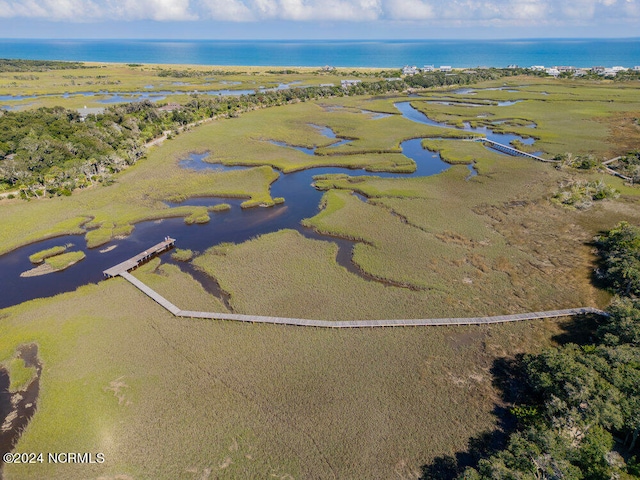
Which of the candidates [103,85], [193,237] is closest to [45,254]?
[193,237]

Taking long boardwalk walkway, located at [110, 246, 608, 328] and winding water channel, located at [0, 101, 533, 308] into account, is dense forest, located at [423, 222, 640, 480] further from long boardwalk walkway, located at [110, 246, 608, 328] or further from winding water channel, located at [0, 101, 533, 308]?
winding water channel, located at [0, 101, 533, 308]

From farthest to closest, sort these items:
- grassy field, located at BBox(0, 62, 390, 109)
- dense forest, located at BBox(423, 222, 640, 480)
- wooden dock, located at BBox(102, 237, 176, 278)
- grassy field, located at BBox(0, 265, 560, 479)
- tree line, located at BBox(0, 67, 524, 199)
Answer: grassy field, located at BBox(0, 62, 390, 109), tree line, located at BBox(0, 67, 524, 199), wooden dock, located at BBox(102, 237, 176, 278), grassy field, located at BBox(0, 265, 560, 479), dense forest, located at BBox(423, 222, 640, 480)

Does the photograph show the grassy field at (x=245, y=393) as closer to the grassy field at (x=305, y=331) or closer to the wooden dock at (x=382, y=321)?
the grassy field at (x=305, y=331)

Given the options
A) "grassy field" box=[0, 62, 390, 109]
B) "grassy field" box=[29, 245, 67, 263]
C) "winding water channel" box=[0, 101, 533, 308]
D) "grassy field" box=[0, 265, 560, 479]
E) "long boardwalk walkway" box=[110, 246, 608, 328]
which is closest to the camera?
"grassy field" box=[0, 265, 560, 479]

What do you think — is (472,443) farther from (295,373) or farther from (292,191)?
(292,191)

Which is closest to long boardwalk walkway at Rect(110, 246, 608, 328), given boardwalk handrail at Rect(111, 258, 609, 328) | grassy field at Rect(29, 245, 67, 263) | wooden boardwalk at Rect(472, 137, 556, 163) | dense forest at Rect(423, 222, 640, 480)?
boardwalk handrail at Rect(111, 258, 609, 328)

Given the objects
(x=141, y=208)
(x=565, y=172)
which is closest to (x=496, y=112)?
(x=565, y=172)

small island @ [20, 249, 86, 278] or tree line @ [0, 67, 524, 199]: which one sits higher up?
tree line @ [0, 67, 524, 199]
